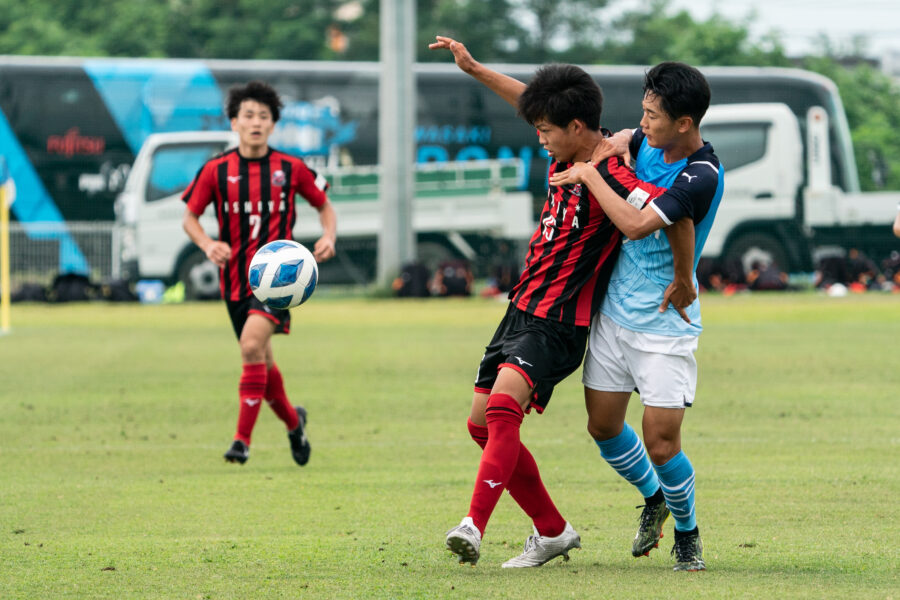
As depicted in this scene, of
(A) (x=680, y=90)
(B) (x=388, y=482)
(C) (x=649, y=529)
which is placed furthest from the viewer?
(B) (x=388, y=482)

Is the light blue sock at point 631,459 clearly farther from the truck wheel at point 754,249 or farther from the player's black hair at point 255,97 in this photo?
the truck wheel at point 754,249

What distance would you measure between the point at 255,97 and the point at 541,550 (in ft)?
13.0

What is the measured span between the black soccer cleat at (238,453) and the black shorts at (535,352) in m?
2.78

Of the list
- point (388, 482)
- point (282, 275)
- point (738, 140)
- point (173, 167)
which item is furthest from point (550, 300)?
point (738, 140)

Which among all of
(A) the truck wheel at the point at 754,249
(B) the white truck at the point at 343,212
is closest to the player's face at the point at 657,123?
(B) the white truck at the point at 343,212

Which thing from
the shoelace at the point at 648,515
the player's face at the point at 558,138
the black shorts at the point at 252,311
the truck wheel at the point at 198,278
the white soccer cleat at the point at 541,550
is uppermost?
the player's face at the point at 558,138

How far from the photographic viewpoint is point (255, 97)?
7.96 metres

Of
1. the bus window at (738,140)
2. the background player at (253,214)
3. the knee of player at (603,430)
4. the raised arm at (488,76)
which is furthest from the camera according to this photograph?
the bus window at (738,140)

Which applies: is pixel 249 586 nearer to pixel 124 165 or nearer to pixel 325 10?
pixel 124 165

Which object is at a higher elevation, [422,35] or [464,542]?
[422,35]

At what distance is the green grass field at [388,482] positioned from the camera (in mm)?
4754

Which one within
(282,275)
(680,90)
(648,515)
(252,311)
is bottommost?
(648,515)

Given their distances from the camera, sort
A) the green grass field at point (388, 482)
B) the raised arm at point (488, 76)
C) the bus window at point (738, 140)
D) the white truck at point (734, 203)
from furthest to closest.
Result: the bus window at point (738, 140) < the white truck at point (734, 203) < the raised arm at point (488, 76) < the green grass field at point (388, 482)

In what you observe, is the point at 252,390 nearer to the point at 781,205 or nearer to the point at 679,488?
the point at 679,488
